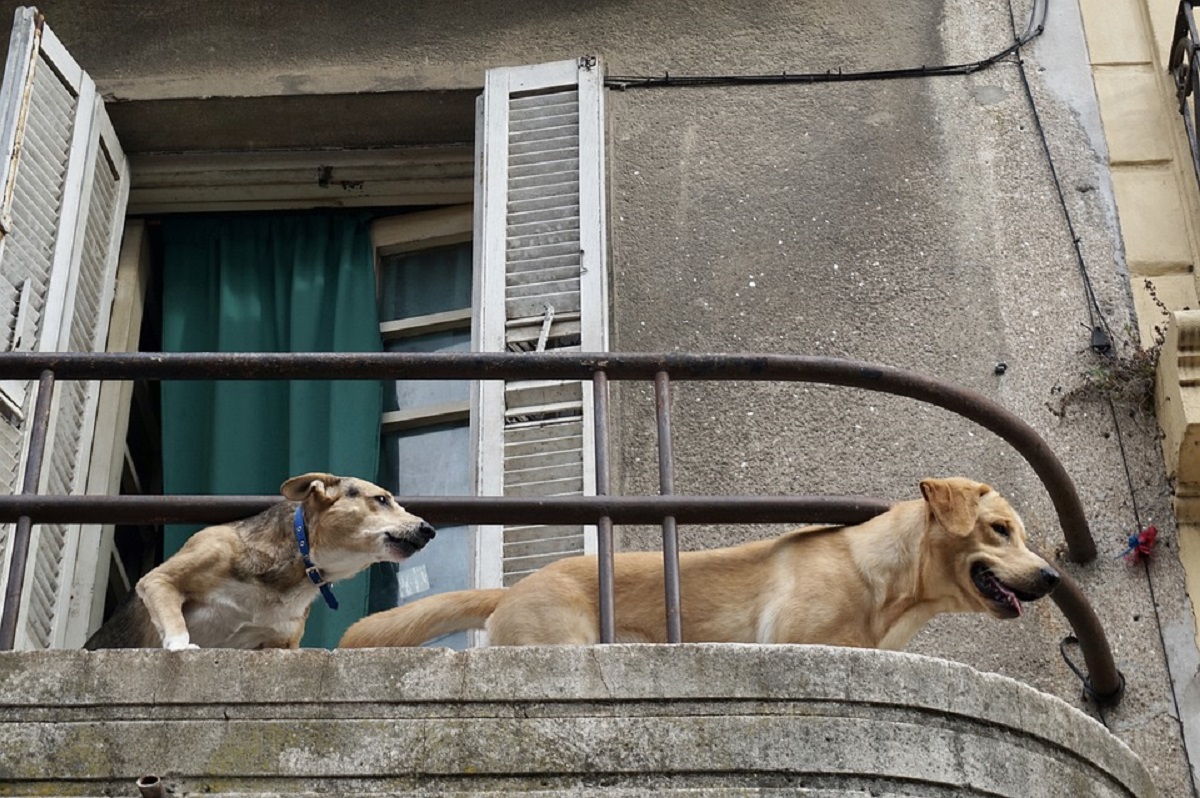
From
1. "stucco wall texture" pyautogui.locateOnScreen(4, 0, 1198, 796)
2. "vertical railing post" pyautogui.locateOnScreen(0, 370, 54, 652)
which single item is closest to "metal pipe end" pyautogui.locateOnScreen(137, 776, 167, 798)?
"vertical railing post" pyautogui.locateOnScreen(0, 370, 54, 652)

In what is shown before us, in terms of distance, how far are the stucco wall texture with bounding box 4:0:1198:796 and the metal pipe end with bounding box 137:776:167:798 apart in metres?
2.78

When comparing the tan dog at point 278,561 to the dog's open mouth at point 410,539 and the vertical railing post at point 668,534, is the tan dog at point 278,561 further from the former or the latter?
the vertical railing post at point 668,534

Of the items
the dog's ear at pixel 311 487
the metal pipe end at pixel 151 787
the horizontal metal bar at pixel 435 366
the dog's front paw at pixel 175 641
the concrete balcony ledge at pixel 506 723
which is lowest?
the metal pipe end at pixel 151 787

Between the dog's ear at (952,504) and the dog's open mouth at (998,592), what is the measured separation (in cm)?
13

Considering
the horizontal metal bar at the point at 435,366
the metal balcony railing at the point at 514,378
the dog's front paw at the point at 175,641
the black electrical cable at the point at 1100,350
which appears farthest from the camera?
the black electrical cable at the point at 1100,350

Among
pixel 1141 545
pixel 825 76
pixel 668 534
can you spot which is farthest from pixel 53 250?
pixel 1141 545

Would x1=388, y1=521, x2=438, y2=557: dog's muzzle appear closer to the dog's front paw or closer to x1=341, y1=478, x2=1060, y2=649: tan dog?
x1=341, y1=478, x2=1060, y2=649: tan dog

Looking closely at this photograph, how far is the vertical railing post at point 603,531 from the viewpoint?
4.81 m

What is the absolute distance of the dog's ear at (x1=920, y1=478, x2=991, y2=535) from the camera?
566cm

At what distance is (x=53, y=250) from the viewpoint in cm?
749

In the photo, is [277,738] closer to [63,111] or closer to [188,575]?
[188,575]

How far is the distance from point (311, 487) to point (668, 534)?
133cm

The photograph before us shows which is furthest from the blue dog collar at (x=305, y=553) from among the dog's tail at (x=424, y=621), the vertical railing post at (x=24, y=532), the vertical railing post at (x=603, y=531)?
the vertical railing post at (x=603, y=531)

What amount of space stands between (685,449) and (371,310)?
1959 millimetres
